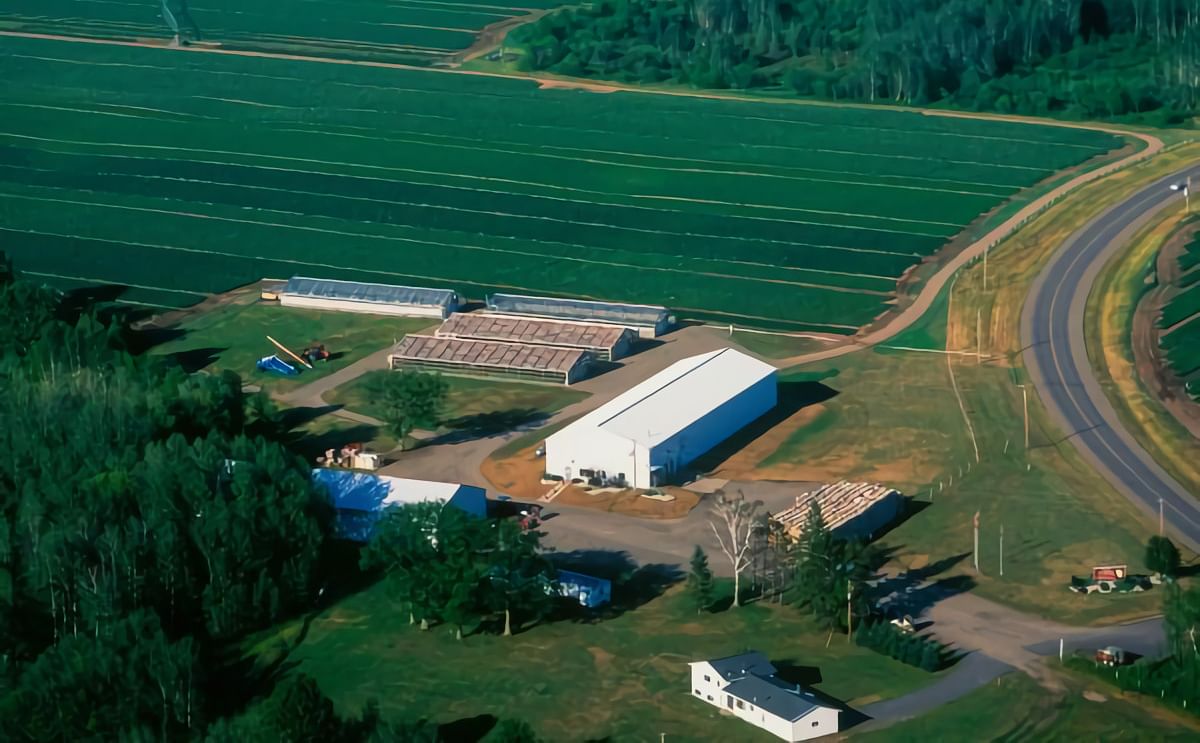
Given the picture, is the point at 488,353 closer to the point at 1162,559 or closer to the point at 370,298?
the point at 370,298

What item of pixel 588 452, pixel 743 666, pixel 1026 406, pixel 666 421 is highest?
pixel 666 421

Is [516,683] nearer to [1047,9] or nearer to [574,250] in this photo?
[574,250]

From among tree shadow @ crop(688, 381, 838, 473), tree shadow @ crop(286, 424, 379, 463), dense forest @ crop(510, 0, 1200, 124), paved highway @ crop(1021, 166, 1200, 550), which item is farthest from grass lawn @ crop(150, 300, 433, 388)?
dense forest @ crop(510, 0, 1200, 124)

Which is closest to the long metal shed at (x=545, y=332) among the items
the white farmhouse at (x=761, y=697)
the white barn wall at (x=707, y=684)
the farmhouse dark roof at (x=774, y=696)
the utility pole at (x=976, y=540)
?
the utility pole at (x=976, y=540)

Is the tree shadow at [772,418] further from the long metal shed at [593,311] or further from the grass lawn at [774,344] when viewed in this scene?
the long metal shed at [593,311]

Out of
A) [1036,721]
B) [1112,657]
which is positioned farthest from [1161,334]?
[1036,721]
